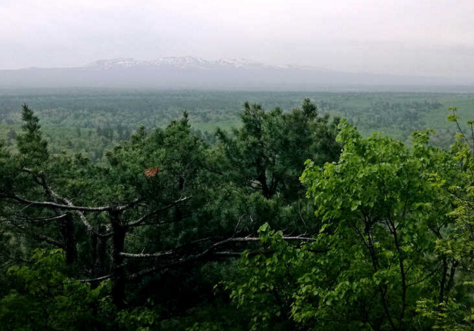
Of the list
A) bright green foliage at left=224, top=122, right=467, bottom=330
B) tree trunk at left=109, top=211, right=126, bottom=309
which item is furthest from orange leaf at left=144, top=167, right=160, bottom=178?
bright green foliage at left=224, top=122, right=467, bottom=330

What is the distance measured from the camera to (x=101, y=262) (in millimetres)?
10609

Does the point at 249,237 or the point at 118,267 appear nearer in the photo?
the point at 249,237

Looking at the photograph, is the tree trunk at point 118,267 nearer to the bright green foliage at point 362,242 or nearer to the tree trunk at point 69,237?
the tree trunk at point 69,237

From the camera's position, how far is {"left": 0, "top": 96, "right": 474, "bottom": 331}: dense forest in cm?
605

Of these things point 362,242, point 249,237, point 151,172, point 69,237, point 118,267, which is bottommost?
point 118,267

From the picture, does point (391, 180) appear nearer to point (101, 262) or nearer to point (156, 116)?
point (101, 262)

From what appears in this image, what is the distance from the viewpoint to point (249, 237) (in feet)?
29.6

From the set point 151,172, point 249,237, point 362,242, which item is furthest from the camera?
point 249,237

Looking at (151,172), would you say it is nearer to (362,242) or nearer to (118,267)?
(118,267)

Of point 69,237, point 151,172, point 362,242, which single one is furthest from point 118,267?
point 362,242

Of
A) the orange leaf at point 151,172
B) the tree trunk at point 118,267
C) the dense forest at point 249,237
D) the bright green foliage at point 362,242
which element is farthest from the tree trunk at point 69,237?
the bright green foliage at point 362,242

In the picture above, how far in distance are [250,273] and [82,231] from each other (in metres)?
8.59

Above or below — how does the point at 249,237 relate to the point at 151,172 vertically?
→ below

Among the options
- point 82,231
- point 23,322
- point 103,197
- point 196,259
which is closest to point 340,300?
point 196,259
